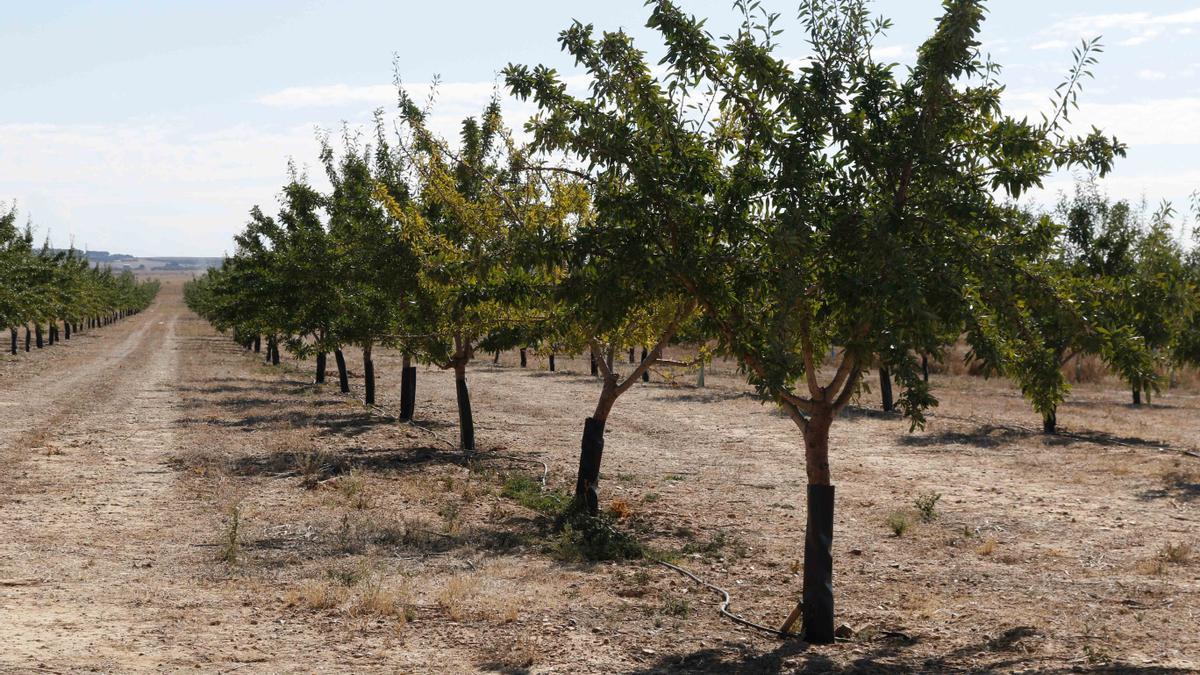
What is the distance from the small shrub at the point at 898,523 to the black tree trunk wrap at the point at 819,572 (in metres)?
5.58

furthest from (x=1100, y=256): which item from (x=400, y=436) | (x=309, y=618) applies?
(x=309, y=618)

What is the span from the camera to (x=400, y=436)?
2491 cm

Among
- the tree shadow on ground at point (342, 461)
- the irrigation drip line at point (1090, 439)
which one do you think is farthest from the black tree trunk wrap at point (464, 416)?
the irrigation drip line at point (1090, 439)

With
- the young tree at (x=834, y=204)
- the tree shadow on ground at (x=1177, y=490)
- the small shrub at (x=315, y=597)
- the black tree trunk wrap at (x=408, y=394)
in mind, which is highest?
the young tree at (x=834, y=204)

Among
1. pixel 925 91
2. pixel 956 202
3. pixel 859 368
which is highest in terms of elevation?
pixel 925 91

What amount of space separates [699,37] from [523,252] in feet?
8.04

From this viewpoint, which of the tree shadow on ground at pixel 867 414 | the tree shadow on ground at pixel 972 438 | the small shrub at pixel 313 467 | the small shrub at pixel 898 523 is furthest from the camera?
the tree shadow on ground at pixel 867 414

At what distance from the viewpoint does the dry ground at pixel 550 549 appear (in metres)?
8.91

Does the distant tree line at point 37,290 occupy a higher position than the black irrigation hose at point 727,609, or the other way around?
the distant tree line at point 37,290

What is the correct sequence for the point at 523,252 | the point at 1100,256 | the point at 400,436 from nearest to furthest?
1. the point at 523,252
2. the point at 400,436
3. the point at 1100,256

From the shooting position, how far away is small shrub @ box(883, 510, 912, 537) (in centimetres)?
1455

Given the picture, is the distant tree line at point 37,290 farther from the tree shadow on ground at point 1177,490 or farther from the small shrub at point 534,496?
the tree shadow on ground at point 1177,490

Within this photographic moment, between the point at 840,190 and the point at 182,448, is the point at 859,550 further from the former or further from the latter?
the point at 182,448

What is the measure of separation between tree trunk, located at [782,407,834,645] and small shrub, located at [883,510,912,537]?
551cm
